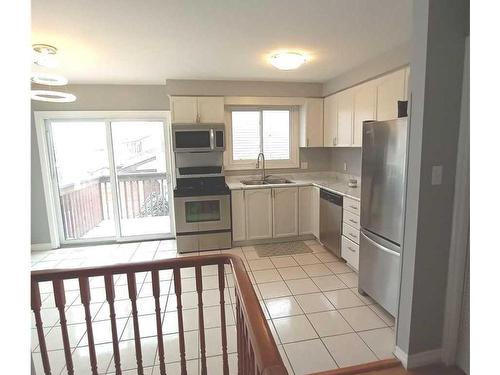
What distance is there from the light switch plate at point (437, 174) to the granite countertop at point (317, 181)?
1.46 metres

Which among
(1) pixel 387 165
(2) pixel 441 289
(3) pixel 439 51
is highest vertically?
(3) pixel 439 51

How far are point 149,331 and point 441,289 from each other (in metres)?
2.18

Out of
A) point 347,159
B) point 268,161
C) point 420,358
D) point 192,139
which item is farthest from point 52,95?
point 347,159

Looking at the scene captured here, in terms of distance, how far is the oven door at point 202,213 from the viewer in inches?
152

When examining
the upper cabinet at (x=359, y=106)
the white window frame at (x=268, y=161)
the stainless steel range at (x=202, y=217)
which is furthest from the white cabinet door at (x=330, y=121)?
the stainless steel range at (x=202, y=217)

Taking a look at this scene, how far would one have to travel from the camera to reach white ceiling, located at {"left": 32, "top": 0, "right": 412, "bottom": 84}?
1.95 metres

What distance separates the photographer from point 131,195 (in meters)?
4.50

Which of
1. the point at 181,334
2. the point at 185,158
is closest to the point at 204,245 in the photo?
the point at 185,158

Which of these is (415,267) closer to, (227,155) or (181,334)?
(181,334)

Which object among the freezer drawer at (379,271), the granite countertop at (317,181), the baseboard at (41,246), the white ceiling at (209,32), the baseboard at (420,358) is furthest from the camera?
the baseboard at (41,246)

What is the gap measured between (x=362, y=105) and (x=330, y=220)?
1469 millimetres

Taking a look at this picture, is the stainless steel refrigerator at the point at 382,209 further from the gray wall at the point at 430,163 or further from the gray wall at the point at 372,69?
the gray wall at the point at 372,69

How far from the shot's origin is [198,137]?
3.99 meters

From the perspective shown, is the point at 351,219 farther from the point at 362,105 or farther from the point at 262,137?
the point at 262,137
